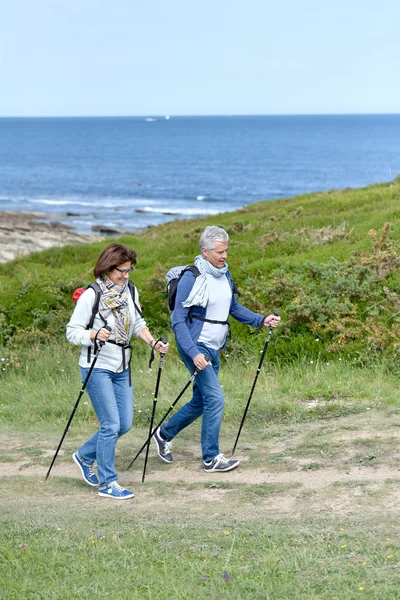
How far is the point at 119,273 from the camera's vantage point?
25.6 ft

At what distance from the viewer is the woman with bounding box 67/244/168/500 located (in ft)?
25.4

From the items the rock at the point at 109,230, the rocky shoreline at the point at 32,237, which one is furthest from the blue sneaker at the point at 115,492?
the rock at the point at 109,230

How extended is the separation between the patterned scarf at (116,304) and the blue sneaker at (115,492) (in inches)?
55.4

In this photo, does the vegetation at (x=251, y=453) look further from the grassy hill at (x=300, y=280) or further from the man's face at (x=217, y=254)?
the man's face at (x=217, y=254)

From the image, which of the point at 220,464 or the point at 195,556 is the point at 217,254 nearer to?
the point at 220,464

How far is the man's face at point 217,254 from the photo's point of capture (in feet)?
26.7

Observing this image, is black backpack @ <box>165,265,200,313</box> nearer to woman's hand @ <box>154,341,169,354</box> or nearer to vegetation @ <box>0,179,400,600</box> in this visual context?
woman's hand @ <box>154,341,169,354</box>

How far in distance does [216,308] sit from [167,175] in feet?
339

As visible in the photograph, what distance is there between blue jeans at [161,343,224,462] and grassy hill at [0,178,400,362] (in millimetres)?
4229

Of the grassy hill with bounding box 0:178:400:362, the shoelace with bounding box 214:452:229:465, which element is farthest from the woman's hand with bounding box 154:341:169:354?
the grassy hill with bounding box 0:178:400:362

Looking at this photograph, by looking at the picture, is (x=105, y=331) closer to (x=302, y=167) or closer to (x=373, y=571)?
(x=373, y=571)

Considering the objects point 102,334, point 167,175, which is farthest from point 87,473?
point 167,175

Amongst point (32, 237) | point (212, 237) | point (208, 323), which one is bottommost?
point (32, 237)

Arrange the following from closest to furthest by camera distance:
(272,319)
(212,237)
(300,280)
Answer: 1. (212,237)
2. (272,319)
3. (300,280)
